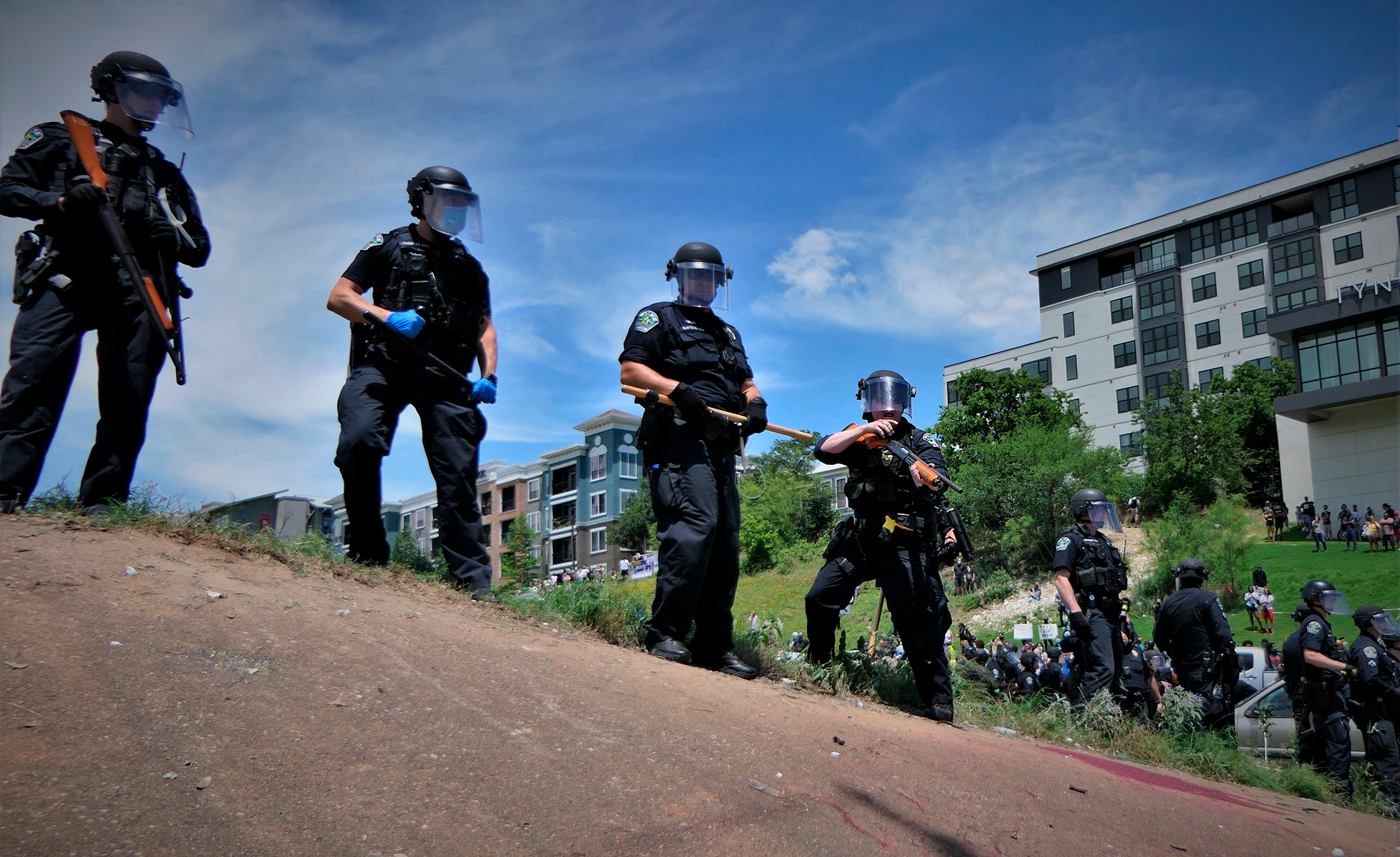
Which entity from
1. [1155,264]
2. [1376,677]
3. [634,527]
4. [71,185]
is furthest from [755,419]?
[1155,264]

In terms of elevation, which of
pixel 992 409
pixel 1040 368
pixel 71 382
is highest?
pixel 1040 368

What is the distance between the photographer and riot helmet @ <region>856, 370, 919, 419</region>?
213 inches

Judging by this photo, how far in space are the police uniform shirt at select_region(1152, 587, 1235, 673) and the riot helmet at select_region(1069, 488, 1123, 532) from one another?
3.09ft

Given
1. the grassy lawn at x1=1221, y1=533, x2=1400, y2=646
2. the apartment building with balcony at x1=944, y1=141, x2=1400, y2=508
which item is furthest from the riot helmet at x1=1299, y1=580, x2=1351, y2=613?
the apartment building with balcony at x1=944, y1=141, x2=1400, y2=508

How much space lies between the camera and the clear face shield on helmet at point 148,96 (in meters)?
4.34

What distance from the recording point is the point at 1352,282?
4341cm

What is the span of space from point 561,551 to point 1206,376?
3608cm

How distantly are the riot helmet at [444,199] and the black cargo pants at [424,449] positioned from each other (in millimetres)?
797

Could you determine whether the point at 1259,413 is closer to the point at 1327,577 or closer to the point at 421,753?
the point at 1327,577

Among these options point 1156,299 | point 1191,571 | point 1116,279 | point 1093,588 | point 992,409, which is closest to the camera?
point 1093,588

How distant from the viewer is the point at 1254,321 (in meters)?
46.8

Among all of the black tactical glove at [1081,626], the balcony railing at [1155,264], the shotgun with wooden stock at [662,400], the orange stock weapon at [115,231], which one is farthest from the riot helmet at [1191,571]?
the balcony railing at [1155,264]

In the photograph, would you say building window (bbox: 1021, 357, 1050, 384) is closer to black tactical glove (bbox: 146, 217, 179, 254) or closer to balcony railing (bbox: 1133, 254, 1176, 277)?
balcony railing (bbox: 1133, 254, 1176, 277)

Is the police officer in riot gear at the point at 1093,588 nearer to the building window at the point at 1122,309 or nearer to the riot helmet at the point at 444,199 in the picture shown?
the riot helmet at the point at 444,199
